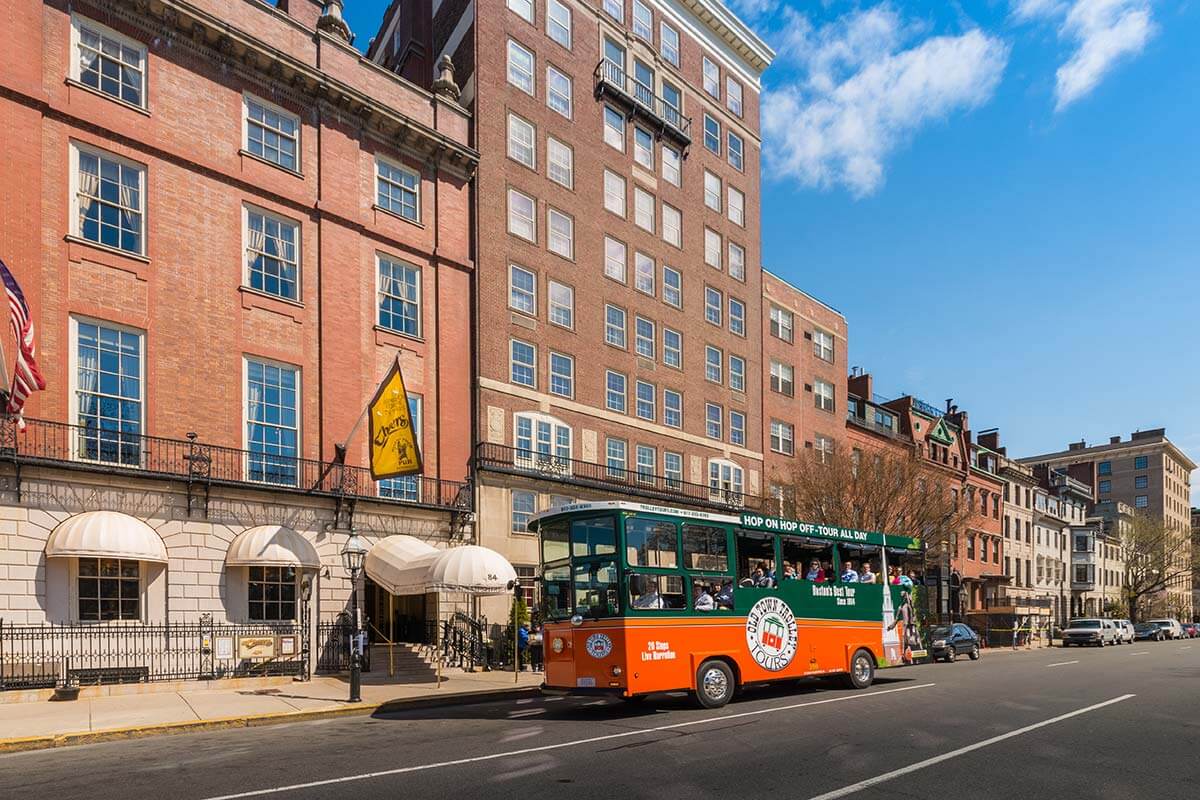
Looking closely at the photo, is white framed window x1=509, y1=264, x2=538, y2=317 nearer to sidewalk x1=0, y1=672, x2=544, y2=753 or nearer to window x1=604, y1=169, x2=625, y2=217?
window x1=604, y1=169, x2=625, y2=217

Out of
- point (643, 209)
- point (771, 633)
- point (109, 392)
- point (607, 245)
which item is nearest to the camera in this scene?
point (771, 633)

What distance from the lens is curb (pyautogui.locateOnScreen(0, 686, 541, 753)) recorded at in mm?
13852

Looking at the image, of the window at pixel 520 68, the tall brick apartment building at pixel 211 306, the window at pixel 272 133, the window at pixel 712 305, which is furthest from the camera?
the window at pixel 712 305

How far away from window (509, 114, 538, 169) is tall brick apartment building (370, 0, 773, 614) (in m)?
0.07

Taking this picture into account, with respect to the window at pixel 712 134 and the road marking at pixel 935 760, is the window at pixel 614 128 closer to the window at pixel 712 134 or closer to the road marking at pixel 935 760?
the window at pixel 712 134

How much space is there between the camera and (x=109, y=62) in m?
23.5

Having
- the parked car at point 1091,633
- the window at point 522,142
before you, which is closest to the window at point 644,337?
the window at point 522,142

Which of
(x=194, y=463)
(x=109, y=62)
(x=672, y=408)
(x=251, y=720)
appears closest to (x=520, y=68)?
(x=672, y=408)

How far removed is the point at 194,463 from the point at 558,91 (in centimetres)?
2142

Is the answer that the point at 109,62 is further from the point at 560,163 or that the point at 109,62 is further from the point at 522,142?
the point at 560,163

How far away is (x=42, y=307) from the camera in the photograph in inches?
840

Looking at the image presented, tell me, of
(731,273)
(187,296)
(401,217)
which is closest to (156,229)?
(187,296)

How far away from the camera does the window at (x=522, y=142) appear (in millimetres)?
35031

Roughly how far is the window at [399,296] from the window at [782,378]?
889 inches
